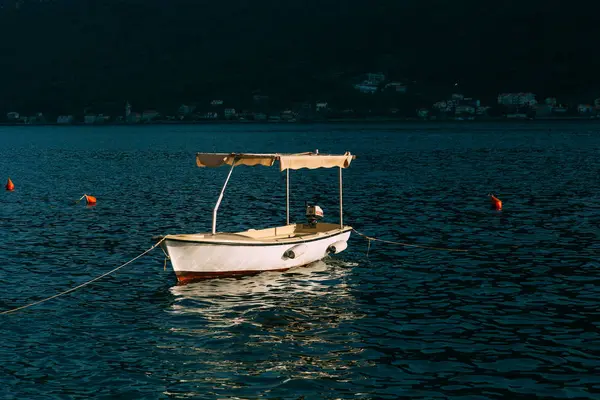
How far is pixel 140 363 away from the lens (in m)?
24.0

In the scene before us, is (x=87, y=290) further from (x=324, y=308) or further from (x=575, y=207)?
(x=575, y=207)

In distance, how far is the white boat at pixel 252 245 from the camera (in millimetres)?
32906

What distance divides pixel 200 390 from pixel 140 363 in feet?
9.91

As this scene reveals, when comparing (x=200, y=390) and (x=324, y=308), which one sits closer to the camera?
(x=200, y=390)

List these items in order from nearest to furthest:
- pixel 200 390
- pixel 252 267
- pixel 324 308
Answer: pixel 200 390 < pixel 324 308 < pixel 252 267

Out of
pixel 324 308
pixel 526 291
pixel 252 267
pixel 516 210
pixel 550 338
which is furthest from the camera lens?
pixel 516 210

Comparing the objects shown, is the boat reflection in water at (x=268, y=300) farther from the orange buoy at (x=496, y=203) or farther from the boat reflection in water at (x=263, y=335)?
the orange buoy at (x=496, y=203)

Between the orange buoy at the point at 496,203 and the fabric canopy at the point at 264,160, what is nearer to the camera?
the fabric canopy at the point at 264,160

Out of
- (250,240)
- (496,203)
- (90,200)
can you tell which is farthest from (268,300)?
(90,200)

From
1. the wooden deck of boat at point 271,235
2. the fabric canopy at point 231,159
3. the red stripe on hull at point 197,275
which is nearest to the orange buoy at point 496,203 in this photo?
the wooden deck of boat at point 271,235

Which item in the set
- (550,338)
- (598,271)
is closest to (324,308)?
(550,338)

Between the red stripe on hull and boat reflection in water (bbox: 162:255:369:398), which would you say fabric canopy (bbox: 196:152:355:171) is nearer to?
the red stripe on hull

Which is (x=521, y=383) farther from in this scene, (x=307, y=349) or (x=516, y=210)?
(x=516, y=210)

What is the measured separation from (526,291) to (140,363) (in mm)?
16195
